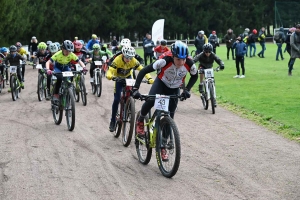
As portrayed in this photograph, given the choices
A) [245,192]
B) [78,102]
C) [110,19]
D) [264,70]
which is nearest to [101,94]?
[78,102]

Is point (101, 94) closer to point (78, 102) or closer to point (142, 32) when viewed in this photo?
point (78, 102)

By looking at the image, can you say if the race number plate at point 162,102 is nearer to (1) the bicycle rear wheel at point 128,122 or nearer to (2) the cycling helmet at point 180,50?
(2) the cycling helmet at point 180,50

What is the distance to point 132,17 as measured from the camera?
7125 cm

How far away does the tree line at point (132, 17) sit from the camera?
6112 cm

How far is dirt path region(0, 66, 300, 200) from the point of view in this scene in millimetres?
7762

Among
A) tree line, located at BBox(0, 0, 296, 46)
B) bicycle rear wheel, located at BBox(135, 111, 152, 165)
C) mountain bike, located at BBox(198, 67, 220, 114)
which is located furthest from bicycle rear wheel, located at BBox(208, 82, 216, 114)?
tree line, located at BBox(0, 0, 296, 46)

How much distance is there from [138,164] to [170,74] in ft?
4.88

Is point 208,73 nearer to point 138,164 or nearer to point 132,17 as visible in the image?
point 138,164

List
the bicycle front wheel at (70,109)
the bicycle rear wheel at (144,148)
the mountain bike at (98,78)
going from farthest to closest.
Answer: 1. the mountain bike at (98,78)
2. the bicycle front wheel at (70,109)
3. the bicycle rear wheel at (144,148)

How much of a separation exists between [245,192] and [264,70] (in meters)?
21.9

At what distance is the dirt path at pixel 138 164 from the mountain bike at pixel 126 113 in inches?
8.5

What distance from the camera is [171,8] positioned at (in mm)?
74438

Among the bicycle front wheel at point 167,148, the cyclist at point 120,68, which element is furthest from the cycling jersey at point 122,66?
the bicycle front wheel at point 167,148

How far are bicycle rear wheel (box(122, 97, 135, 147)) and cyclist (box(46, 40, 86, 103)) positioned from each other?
10.6 feet
